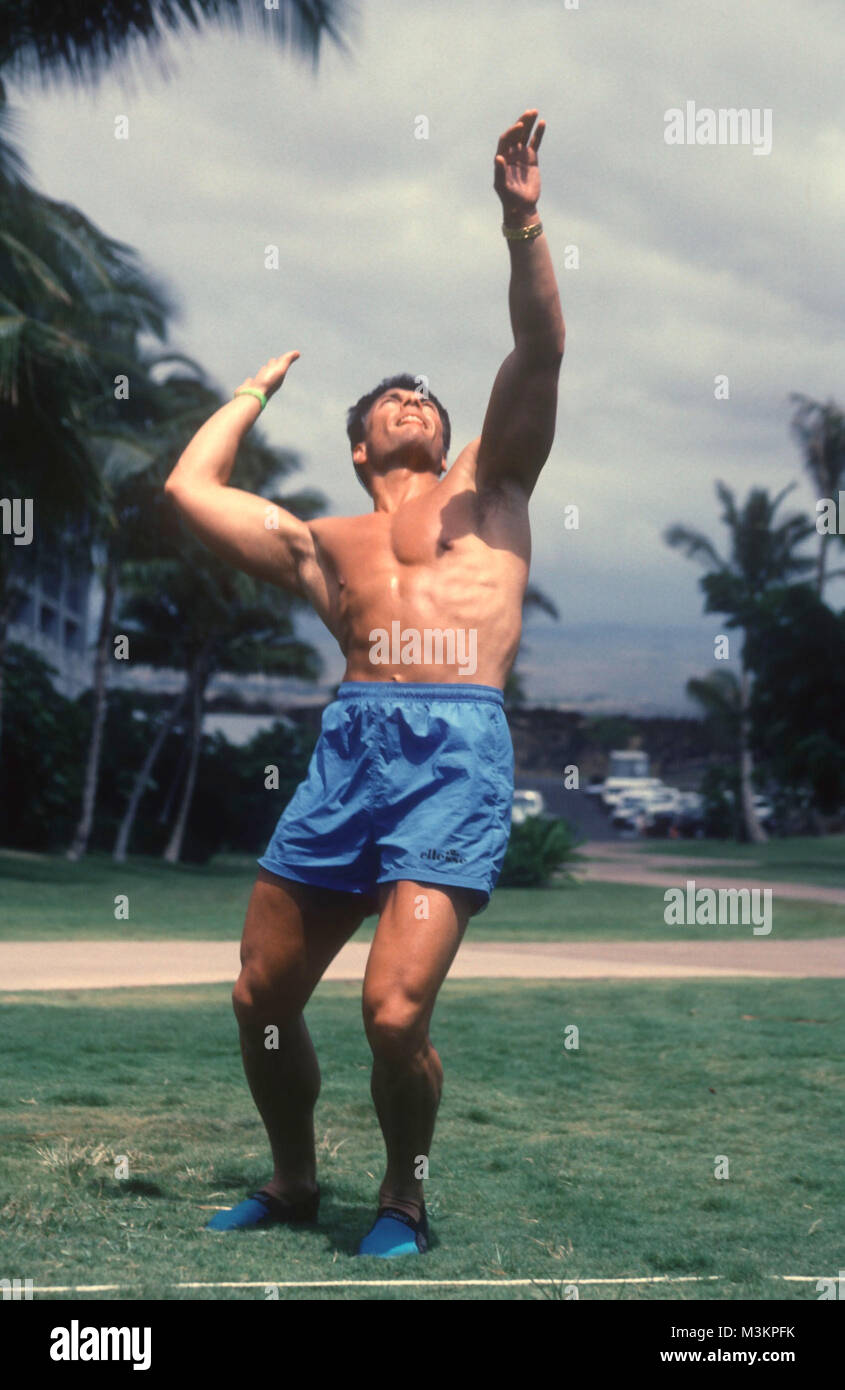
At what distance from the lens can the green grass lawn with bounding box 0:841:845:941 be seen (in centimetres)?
1276

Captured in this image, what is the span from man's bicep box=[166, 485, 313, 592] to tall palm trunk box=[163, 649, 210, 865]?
24.4 m

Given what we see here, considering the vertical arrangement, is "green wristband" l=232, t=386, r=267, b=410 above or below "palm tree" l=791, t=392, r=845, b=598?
below

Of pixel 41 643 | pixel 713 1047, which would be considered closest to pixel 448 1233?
pixel 713 1047

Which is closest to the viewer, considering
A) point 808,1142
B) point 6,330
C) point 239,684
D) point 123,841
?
point 808,1142

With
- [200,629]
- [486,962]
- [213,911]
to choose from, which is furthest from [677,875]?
[486,962]

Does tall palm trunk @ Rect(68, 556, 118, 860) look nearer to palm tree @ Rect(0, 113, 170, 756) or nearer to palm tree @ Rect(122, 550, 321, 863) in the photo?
palm tree @ Rect(122, 550, 321, 863)

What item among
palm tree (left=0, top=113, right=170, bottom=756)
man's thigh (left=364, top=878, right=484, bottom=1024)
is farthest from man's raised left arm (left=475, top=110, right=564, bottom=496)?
palm tree (left=0, top=113, right=170, bottom=756)

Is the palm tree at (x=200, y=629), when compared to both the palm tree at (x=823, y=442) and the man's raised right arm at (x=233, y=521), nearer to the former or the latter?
the palm tree at (x=823, y=442)

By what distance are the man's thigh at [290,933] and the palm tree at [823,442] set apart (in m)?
35.2

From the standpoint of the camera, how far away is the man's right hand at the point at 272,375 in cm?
400

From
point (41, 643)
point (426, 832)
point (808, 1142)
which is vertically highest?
point (41, 643)

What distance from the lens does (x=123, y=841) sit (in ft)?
87.6
